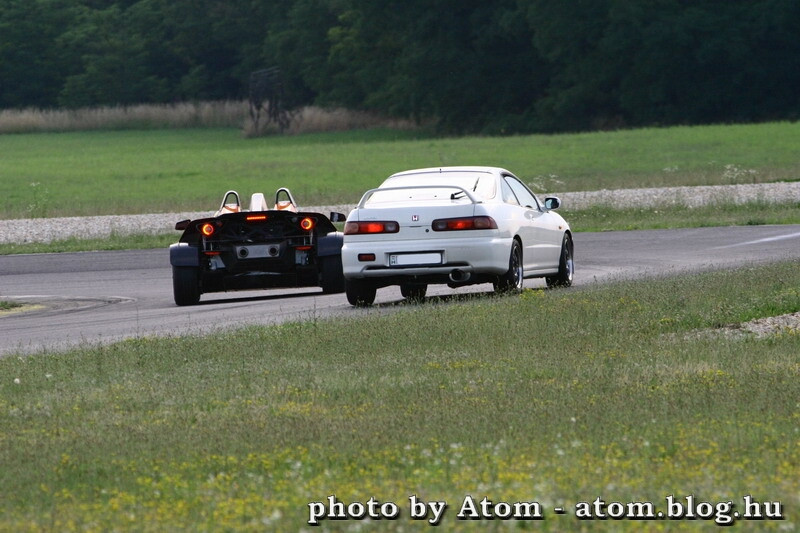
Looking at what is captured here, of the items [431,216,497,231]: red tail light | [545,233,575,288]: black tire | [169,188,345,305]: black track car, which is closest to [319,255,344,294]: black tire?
[169,188,345,305]: black track car

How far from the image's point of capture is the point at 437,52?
88000mm

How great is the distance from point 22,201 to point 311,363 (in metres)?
32.1

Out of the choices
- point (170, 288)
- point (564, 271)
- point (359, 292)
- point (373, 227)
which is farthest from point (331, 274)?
point (170, 288)

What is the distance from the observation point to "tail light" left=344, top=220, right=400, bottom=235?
49.4 feet

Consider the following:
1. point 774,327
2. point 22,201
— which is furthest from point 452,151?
point 774,327

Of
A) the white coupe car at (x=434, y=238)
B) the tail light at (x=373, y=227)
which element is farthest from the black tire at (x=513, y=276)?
the tail light at (x=373, y=227)

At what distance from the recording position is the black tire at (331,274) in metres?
16.8

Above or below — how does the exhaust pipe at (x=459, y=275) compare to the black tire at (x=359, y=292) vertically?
above

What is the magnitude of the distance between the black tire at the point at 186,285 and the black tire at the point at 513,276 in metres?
3.55

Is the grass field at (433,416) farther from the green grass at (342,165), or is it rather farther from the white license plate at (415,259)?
the green grass at (342,165)

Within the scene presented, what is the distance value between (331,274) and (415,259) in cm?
219

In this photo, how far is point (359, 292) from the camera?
15.7 meters

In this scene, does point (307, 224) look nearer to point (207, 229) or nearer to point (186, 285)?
point (207, 229)

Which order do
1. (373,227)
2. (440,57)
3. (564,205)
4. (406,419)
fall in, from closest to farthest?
(406,419) → (373,227) → (564,205) → (440,57)
